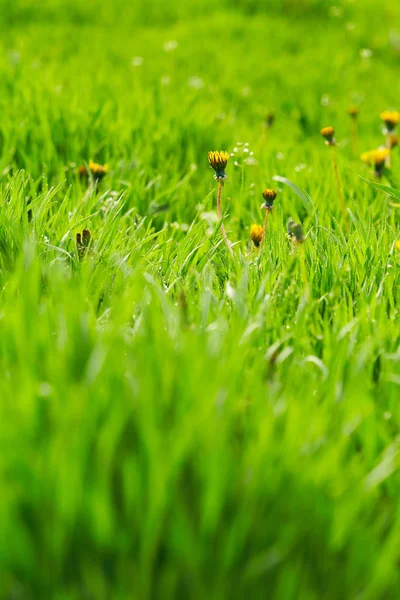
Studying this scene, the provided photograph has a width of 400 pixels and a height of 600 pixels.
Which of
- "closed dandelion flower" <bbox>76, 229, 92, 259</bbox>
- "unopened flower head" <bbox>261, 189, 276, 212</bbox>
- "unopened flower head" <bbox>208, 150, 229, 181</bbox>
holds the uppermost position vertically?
"unopened flower head" <bbox>208, 150, 229, 181</bbox>

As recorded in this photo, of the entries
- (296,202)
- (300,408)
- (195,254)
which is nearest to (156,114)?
(296,202)

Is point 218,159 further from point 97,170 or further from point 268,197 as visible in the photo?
point 97,170

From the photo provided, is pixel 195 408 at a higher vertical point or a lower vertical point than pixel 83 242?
higher

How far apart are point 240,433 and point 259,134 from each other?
3.07 metres

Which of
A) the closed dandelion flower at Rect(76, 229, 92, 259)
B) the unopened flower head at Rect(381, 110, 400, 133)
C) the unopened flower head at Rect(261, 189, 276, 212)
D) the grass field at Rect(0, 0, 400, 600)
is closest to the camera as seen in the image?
the grass field at Rect(0, 0, 400, 600)

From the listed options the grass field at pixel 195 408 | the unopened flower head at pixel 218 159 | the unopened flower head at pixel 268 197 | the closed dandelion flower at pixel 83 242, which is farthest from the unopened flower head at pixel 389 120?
the closed dandelion flower at pixel 83 242

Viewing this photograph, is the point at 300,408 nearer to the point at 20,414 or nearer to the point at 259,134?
the point at 20,414

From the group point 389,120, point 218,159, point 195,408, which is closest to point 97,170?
point 218,159

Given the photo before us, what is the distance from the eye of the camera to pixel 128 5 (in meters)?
7.27

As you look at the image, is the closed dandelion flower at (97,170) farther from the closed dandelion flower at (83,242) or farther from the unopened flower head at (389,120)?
the unopened flower head at (389,120)

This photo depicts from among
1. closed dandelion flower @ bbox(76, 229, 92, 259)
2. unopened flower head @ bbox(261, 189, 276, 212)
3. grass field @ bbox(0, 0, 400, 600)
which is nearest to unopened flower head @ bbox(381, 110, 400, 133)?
grass field @ bbox(0, 0, 400, 600)

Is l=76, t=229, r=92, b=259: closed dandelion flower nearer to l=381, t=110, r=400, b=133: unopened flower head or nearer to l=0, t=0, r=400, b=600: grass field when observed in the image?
l=0, t=0, r=400, b=600: grass field

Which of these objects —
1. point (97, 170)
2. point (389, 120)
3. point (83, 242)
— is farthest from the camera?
point (389, 120)

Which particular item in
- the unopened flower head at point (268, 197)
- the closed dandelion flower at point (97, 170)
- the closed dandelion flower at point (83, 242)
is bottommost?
the closed dandelion flower at point (97, 170)
